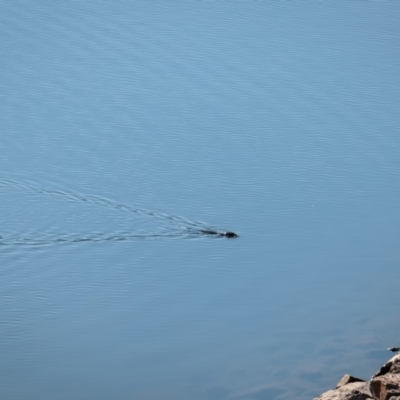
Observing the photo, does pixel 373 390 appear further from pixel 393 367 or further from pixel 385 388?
pixel 393 367

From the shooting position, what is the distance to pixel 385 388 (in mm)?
11164

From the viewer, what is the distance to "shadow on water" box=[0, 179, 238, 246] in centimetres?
1747

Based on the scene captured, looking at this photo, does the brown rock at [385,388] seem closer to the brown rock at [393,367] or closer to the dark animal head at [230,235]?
the brown rock at [393,367]

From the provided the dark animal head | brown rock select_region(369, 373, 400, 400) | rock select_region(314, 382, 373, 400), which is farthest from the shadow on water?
brown rock select_region(369, 373, 400, 400)

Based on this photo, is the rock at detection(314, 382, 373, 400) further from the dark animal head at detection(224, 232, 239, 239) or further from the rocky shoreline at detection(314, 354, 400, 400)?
the dark animal head at detection(224, 232, 239, 239)

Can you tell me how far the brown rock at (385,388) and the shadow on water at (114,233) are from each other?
664 centimetres

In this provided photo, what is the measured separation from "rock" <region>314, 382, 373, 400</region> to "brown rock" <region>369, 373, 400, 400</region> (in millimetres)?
76

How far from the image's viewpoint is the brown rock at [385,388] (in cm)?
1109

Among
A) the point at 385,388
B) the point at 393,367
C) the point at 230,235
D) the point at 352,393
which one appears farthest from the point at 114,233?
the point at 385,388

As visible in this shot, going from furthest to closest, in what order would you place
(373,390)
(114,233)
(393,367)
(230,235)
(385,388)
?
(114,233) → (230,235) → (393,367) → (373,390) → (385,388)

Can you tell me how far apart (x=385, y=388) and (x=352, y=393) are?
0.35 meters

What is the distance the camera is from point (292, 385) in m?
13.7

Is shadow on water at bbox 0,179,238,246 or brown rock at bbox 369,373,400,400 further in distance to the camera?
shadow on water at bbox 0,179,238,246

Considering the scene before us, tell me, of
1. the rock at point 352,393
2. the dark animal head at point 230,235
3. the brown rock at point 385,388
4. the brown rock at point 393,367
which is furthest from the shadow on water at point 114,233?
the brown rock at point 385,388
